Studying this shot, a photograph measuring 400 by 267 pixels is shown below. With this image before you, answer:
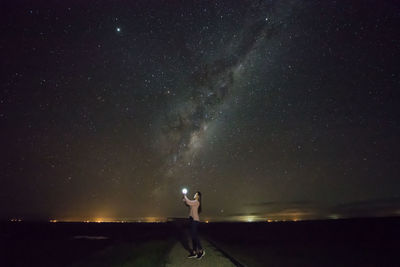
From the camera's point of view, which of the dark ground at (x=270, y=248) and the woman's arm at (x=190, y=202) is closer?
the woman's arm at (x=190, y=202)

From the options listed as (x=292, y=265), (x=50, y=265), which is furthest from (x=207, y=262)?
(x=50, y=265)

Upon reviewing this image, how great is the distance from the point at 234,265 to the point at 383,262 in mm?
9439

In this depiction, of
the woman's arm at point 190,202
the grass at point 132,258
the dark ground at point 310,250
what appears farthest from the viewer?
the dark ground at point 310,250

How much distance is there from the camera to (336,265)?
46.6 feet

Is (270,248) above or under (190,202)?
above

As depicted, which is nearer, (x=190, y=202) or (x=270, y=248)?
(x=190, y=202)

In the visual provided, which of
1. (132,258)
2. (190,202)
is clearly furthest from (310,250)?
(190,202)

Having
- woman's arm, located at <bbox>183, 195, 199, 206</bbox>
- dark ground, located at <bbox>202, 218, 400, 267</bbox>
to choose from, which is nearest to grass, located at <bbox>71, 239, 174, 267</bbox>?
woman's arm, located at <bbox>183, 195, 199, 206</bbox>

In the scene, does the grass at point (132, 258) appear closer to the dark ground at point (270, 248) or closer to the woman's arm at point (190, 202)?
the woman's arm at point (190, 202)

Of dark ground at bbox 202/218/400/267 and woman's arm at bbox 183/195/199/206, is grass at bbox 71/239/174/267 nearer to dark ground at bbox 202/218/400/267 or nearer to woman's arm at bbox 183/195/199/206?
woman's arm at bbox 183/195/199/206

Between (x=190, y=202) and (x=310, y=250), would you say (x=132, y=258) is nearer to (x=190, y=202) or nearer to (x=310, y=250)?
(x=190, y=202)

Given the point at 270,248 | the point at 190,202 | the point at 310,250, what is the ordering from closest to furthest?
the point at 190,202 → the point at 310,250 → the point at 270,248

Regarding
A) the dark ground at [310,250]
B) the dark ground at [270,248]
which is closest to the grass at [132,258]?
the dark ground at [270,248]

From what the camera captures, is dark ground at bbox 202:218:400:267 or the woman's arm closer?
the woman's arm
